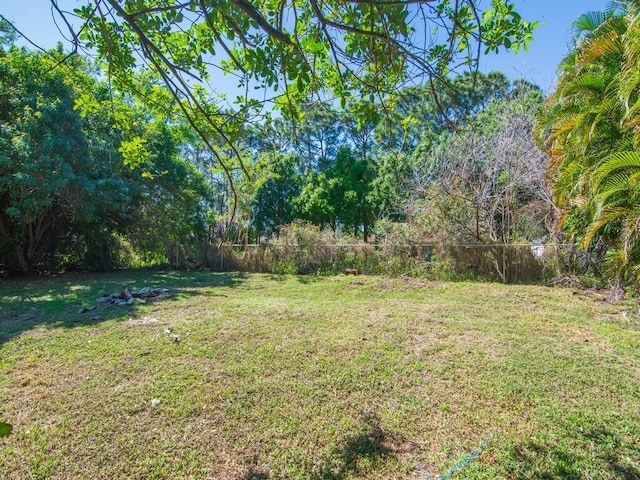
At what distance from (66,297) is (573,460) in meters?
8.44

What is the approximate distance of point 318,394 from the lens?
9.75 feet

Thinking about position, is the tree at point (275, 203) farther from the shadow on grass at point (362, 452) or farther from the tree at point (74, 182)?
the shadow on grass at point (362, 452)

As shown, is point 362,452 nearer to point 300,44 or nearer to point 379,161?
point 300,44

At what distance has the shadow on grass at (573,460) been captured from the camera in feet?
6.82

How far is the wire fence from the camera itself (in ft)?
27.8

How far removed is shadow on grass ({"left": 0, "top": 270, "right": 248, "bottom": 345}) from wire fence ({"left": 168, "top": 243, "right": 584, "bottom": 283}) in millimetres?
1452

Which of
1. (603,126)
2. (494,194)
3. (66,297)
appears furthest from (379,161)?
(66,297)

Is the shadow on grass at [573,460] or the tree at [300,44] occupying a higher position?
the tree at [300,44]

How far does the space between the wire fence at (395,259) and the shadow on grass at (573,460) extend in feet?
22.1

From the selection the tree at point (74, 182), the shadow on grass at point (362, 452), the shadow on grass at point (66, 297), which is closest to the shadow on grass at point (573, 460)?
the shadow on grass at point (362, 452)

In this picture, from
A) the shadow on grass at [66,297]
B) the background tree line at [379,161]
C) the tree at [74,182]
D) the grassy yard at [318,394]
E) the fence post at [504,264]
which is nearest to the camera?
the grassy yard at [318,394]

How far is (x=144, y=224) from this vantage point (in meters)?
12.4

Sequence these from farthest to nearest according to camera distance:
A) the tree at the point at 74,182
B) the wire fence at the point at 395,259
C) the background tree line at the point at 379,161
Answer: the wire fence at the point at 395,259, the tree at the point at 74,182, the background tree line at the point at 379,161

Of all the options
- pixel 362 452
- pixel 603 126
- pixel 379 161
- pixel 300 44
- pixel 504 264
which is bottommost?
pixel 362 452
